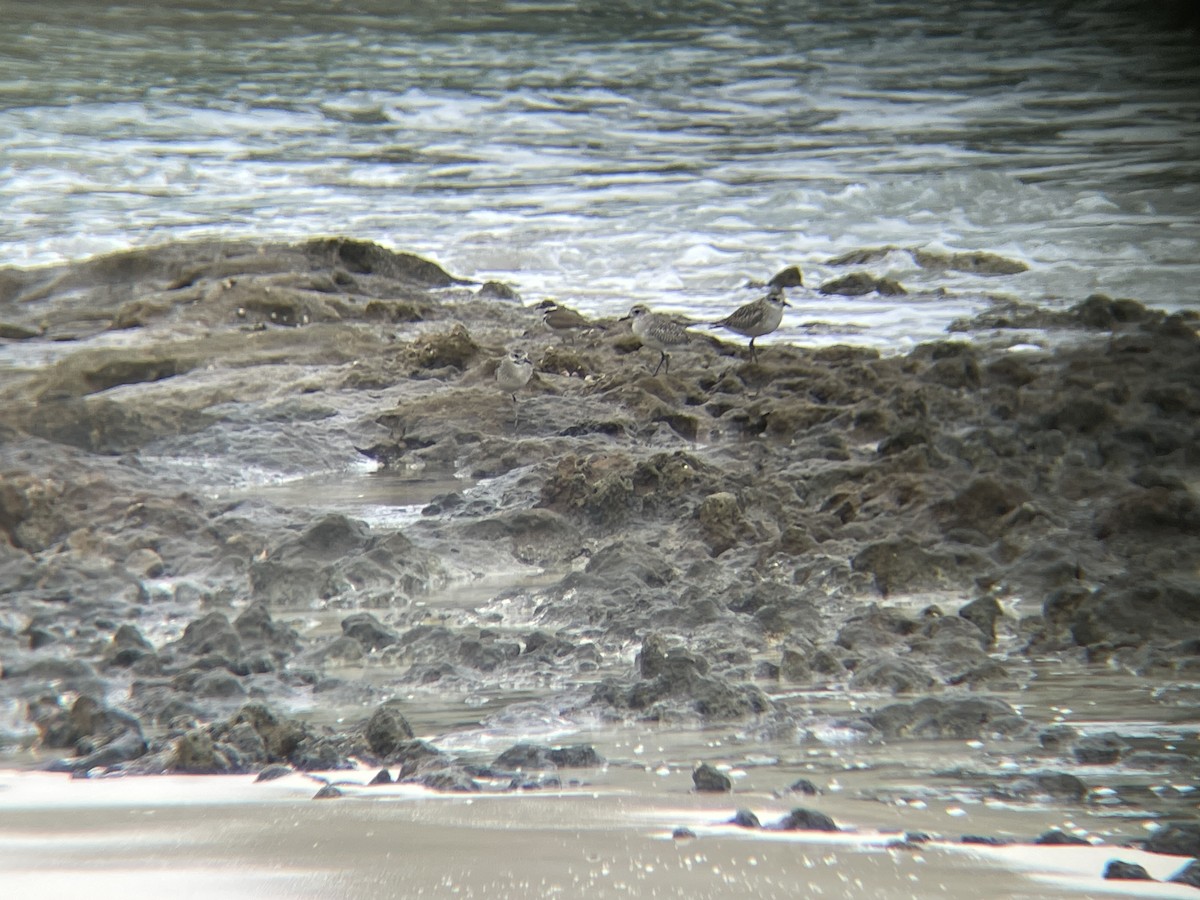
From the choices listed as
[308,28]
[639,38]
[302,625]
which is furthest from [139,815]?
[308,28]

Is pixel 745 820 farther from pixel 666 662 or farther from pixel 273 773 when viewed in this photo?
pixel 666 662

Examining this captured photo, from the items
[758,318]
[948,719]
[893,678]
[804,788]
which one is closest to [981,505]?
[893,678]

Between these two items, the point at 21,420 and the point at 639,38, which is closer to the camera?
the point at 21,420

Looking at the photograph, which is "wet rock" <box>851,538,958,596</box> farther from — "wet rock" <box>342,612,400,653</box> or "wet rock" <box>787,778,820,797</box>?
"wet rock" <box>787,778,820,797</box>

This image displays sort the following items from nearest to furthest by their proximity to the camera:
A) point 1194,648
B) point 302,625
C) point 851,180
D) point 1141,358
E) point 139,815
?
1. point 139,815
2. point 1194,648
3. point 302,625
4. point 1141,358
5. point 851,180

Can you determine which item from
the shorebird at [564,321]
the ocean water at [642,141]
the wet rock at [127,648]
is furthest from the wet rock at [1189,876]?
the shorebird at [564,321]

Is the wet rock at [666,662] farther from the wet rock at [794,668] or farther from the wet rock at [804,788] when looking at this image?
the wet rock at [804,788]

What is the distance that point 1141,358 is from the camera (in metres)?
6.89

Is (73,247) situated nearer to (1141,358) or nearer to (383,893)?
(1141,358)

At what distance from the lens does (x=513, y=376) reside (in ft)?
22.2

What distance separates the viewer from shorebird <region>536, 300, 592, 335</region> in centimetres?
888

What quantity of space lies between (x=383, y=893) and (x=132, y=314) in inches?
286

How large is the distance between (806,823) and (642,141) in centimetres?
1635

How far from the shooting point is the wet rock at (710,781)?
2.57 meters
